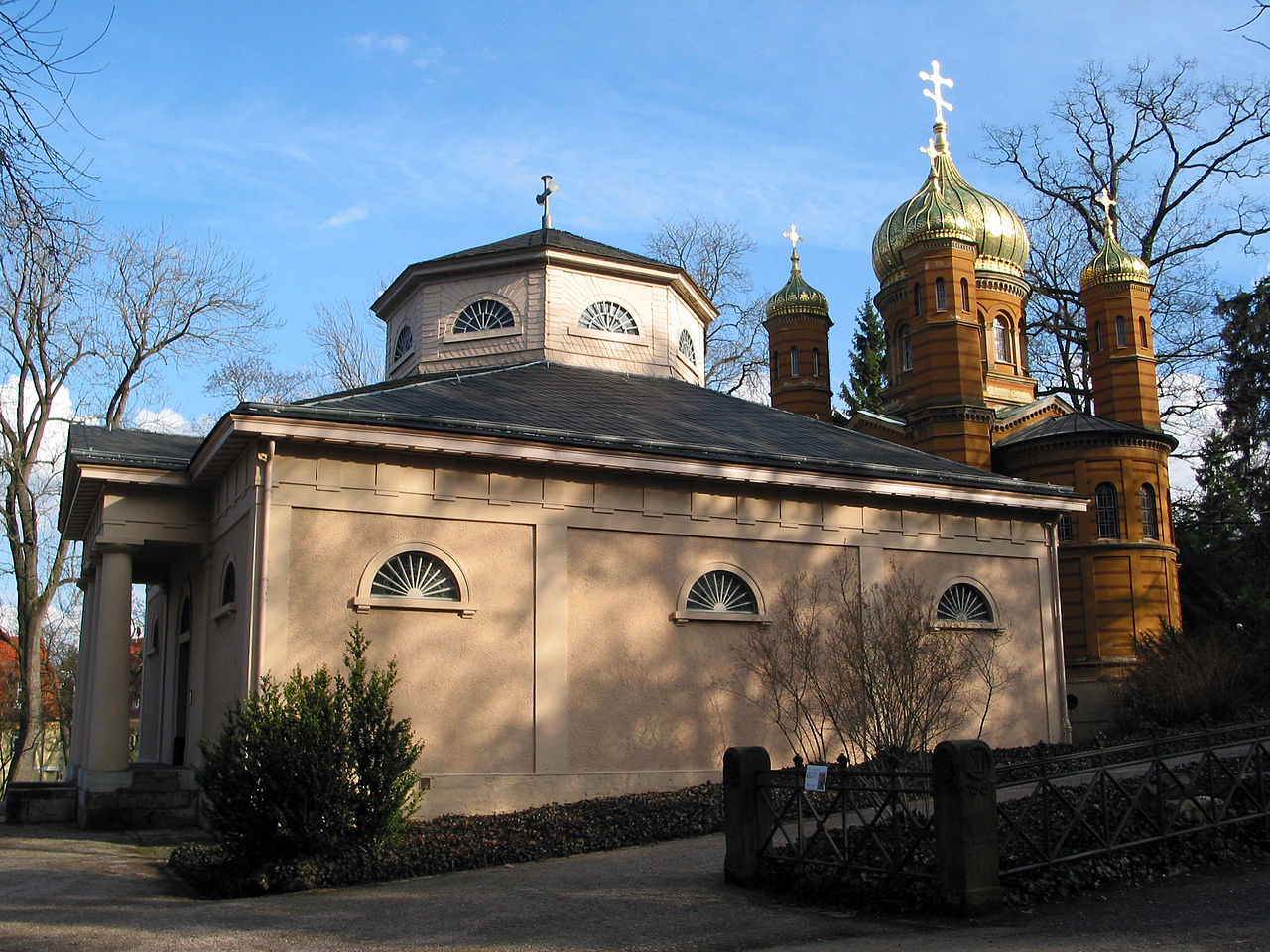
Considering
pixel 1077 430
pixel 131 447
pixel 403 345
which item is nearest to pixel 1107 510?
pixel 1077 430

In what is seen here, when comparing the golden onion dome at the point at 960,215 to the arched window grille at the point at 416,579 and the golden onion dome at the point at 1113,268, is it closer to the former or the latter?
the golden onion dome at the point at 1113,268

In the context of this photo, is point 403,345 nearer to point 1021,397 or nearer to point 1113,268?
point 1021,397

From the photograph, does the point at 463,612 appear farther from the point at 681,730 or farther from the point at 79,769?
the point at 79,769

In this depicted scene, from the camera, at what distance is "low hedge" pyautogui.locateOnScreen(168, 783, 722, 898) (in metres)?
10.8

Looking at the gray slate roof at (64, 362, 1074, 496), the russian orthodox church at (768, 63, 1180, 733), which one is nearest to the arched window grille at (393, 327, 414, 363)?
the gray slate roof at (64, 362, 1074, 496)

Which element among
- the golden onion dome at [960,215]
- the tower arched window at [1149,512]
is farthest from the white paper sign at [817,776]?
the golden onion dome at [960,215]

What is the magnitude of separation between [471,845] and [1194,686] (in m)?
14.3

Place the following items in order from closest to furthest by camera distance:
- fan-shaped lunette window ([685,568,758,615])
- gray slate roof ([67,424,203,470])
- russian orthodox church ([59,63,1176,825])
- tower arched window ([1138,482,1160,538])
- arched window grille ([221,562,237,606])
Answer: russian orthodox church ([59,63,1176,825])
arched window grille ([221,562,237,606])
gray slate roof ([67,424,203,470])
fan-shaped lunette window ([685,568,758,615])
tower arched window ([1138,482,1160,538])

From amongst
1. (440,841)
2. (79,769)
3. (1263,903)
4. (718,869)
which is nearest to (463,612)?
(440,841)

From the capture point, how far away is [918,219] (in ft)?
105

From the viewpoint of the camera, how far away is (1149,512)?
29.6m

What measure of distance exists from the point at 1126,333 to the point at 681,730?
22.2 m

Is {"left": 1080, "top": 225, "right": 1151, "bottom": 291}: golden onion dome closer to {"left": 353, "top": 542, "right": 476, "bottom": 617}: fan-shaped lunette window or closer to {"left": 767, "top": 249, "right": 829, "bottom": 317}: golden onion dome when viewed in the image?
{"left": 767, "top": 249, "right": 829, "bottom": 317}: golden onion dome

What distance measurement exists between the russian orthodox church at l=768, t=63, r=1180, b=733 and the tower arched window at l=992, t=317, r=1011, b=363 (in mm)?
42
